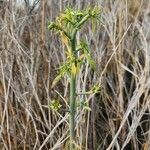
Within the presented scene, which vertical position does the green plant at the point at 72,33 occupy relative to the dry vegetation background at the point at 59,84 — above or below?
above

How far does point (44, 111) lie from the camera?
4.19 ft

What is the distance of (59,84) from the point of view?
54.0 inches

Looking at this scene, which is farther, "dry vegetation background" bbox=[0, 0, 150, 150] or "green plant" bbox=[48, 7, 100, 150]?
"dry vegetation background" bbox=[0, 0, 150, 150]

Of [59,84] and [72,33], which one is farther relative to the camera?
[59,84]

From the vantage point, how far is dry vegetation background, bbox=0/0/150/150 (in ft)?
3.96

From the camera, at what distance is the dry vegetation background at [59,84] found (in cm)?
121

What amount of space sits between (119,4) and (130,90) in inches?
15.7

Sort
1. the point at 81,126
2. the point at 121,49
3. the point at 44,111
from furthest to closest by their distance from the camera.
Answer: the point at 121,49 < the point at 44,111 < the point at 81,126

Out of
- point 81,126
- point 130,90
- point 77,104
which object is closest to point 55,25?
point 77,104

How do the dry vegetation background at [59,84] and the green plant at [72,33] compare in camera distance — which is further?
the dry vegetation background at [59,84]

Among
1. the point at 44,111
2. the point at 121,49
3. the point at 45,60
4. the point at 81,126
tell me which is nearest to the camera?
the point at 81,126

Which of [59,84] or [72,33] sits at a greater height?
[72,33]

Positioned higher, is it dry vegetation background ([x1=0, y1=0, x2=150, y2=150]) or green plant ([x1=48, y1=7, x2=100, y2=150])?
green plant ([x1=48, y1=7, x2=100, y2=150])

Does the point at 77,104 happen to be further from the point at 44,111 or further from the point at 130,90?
the point at 130,90
